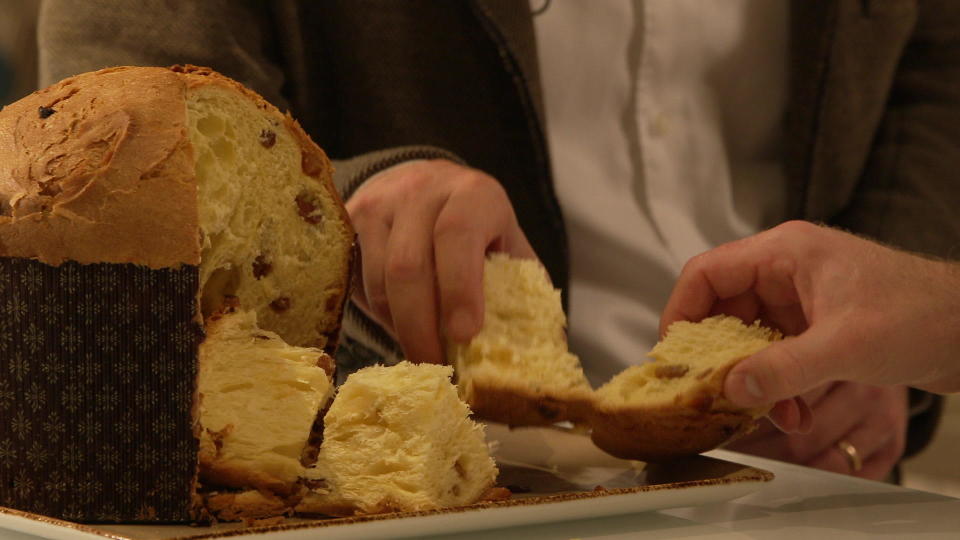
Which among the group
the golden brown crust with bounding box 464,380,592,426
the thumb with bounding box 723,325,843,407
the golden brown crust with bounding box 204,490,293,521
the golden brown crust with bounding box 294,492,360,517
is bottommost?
the golden brown crust with bounding box 464,380,592,426

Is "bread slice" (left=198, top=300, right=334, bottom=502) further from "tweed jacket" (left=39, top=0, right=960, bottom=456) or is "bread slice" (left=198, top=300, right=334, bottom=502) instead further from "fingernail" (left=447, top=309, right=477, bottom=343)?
"tweed jacket" (left=39, top=0, right=960, bottom=456)

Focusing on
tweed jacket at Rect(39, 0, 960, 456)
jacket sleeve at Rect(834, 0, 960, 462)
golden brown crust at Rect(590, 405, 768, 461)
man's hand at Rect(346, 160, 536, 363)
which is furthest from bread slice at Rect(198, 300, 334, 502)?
jacket sleeve at Rect(834, 0, 960, 462)

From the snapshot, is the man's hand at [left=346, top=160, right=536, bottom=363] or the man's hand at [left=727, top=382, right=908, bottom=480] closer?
the man's hand at [left=346, top=160, right=536, bottom=363]

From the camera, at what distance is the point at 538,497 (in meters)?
0.97

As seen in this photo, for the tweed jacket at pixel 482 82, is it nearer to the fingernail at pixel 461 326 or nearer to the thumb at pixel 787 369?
the fingernail at pixel 461 326

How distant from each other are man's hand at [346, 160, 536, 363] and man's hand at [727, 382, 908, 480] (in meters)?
0.68

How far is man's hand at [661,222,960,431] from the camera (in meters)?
1.09

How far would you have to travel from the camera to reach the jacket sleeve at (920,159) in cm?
191

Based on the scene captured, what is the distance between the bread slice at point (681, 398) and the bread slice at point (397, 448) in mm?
237

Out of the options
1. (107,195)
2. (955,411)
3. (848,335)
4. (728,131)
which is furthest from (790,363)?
(955,411)

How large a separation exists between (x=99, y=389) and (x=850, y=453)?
1318 mm

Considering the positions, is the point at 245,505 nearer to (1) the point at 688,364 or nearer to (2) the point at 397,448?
(2) the point at 397,448

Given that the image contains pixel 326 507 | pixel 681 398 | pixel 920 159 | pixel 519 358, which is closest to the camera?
pixel 326 507

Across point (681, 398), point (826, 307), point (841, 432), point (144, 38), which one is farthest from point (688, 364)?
point (144, 38)
